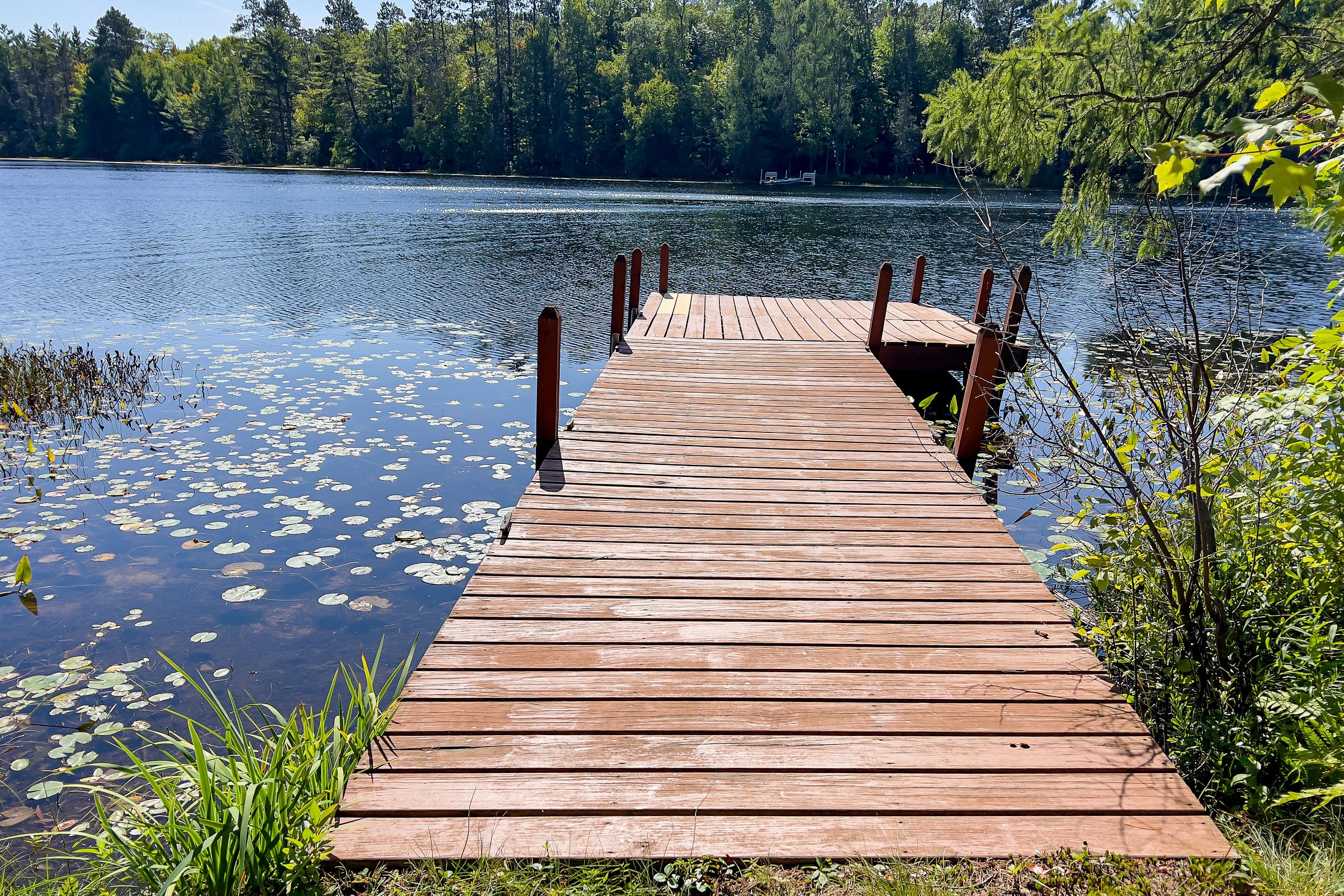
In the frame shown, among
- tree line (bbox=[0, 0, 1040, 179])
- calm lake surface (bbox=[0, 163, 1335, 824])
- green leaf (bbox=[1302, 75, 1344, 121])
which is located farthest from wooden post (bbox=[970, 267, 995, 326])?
tree line (bbox=[0, 0, 1040, 179])

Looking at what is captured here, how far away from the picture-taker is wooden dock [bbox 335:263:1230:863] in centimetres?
234

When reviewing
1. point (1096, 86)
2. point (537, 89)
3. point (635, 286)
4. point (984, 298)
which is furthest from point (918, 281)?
point (537, 89)

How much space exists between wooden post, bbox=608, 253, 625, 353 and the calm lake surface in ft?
3.59

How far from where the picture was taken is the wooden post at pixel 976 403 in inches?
230

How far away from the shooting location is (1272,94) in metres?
1.78

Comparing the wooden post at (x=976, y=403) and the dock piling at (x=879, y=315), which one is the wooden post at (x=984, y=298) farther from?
the wooden post at (x=976, y=403)

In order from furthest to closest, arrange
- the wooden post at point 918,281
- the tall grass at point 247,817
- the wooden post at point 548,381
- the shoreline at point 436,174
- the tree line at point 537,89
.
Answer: the tree line at point 537,89
the shoreline at point 436,174
the wooden post at point 918,281
the wooden post at point 548,381
the tall grass at point 247,817

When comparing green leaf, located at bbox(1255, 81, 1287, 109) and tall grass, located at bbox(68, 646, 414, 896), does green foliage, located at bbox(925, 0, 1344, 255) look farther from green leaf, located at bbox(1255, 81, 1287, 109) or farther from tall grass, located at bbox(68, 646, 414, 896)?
tall grass, located at bbox(68, 646, 414, 896)

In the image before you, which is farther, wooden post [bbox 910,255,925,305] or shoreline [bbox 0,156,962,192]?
shoreline [bbox 0,156,962,192]

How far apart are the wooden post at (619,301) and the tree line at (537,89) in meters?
56.4

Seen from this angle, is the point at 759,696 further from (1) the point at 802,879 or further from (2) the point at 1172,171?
(2) the point at 1172,171

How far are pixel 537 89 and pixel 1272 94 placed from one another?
77.4 meters

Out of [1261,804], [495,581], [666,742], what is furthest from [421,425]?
[1261,804]

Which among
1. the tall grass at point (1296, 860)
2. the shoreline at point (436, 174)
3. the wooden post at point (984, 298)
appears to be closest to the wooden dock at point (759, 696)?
the tall grass at point (1296, 860)
